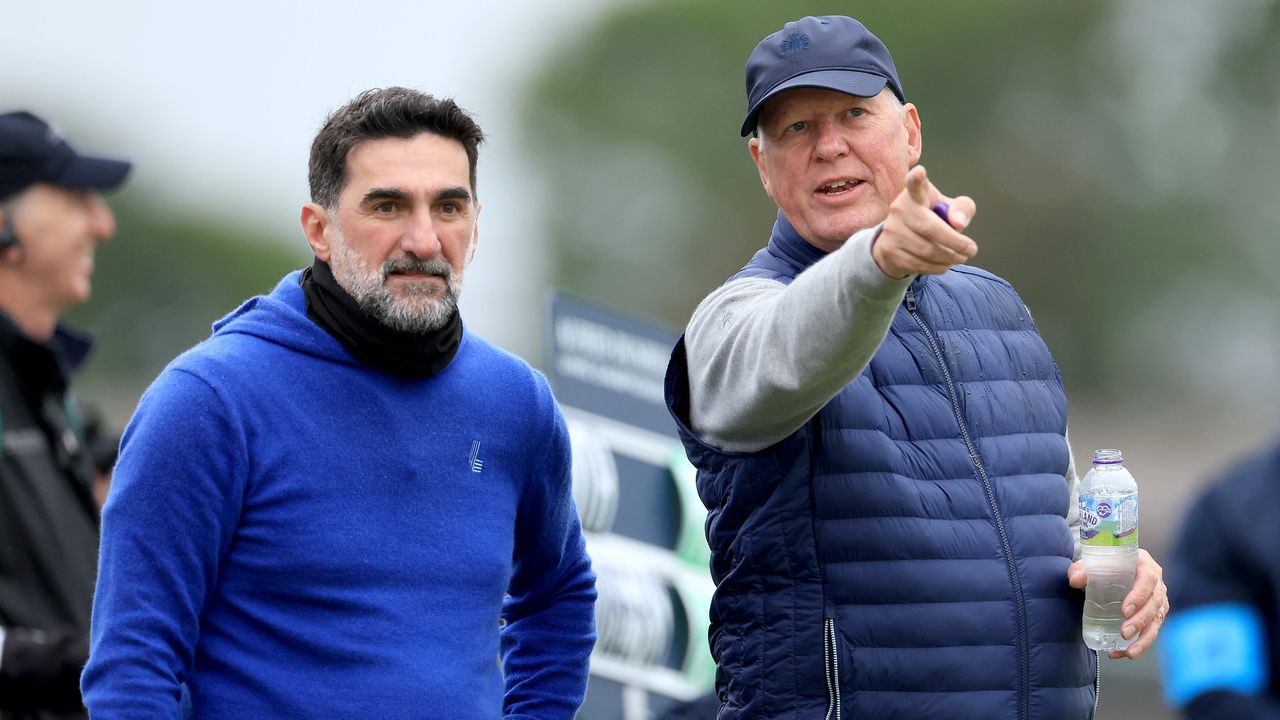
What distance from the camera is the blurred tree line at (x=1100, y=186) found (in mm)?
40188

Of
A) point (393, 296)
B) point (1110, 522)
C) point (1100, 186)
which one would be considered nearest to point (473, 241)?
point (393, 296)

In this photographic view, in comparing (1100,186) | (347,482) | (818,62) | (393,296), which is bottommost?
(347,482)

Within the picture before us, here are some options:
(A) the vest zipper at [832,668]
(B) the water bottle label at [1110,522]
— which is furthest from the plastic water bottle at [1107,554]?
(A) the vest zipper at [832,668]

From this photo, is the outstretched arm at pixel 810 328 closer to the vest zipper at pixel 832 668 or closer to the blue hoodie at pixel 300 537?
the vest zipper at pixel 832 668

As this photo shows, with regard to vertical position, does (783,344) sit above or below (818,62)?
below

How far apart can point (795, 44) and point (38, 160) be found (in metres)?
2.80

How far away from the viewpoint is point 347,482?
11.9ft

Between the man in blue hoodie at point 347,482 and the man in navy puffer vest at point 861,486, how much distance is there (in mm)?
464

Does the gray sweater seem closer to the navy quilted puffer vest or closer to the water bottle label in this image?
the navy quilted puffer vest

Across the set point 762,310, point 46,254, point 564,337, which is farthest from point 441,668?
point 564,337

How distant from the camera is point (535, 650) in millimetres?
4145

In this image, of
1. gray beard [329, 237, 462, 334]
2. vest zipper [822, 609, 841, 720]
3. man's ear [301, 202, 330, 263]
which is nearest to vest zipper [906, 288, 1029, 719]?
vest zipper [822, 609, 841, 720]

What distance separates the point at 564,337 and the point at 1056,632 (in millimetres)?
3429

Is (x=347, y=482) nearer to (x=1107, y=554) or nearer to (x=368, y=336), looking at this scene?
(x=368, y=336)
